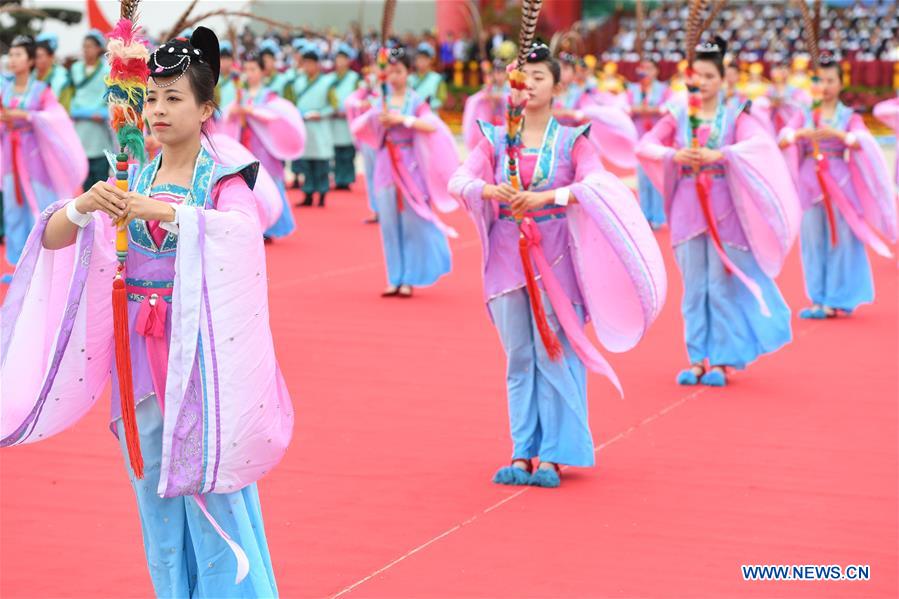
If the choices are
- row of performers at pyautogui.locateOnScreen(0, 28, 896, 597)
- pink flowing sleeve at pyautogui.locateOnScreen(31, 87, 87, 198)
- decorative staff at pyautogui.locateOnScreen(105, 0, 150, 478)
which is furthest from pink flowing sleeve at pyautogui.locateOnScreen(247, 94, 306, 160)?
decorative staff at pyautogui.locateOnScreen(105, 0, 150, 478)

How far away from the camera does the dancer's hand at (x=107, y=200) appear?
10.5 ft

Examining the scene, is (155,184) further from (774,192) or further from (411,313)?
(411,313)

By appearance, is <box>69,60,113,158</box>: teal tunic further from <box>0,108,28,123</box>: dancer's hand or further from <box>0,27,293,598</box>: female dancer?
<box>0,27,293,598</box>: female dancer

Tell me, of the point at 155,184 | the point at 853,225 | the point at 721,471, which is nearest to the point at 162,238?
the point at 155,184

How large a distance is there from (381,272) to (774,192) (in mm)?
4276

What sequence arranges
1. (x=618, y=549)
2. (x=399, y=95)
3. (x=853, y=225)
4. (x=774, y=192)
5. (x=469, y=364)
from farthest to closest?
(x=399, y=95) → (x=853, y=225) → (x=469, y=364) → (x=774, y=192) → (x=618, y=549)

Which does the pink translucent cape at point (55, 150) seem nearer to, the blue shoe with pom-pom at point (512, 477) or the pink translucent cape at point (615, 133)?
the pink translucent cape at point (615, 133)

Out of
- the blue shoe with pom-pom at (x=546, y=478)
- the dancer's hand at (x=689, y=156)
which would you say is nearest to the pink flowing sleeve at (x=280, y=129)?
the dancer's hand at (x=689, y=156)

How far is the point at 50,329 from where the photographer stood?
11.5ft

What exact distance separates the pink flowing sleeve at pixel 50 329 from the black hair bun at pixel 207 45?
17.4 inches

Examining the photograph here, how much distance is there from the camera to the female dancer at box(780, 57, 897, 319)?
27.7 feet

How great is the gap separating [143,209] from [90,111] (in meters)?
8.83

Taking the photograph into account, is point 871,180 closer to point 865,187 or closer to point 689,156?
point 865,187

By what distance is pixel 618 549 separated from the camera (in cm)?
440
